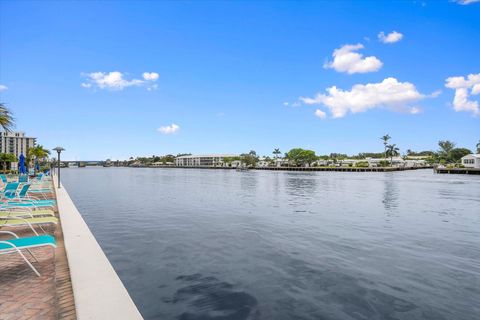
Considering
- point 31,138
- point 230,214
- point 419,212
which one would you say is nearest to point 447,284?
point 230,214

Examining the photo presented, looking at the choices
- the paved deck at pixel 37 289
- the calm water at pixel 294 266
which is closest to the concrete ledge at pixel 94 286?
the paved deck at pixel 37 289

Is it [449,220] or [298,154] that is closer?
[449,220]

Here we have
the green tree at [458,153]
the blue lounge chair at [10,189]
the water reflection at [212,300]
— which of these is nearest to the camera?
the water reflection at [212,300]

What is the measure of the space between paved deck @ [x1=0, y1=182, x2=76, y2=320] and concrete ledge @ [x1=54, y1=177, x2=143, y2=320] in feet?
0.47

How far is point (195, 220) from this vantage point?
1368 centimetres

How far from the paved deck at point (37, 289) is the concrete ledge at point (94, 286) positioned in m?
0.14

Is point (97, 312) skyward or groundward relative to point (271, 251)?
skyward

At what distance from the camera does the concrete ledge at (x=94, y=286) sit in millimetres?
3854

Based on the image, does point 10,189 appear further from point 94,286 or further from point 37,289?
point 94,286

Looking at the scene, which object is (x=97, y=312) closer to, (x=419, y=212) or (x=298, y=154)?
(x=419, y=212)

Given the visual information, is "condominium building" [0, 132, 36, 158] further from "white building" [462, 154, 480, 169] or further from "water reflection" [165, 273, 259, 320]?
"white building" [462, 154, 480, 169]

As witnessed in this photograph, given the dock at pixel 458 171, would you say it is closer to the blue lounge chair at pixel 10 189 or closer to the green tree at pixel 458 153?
the green tree at pixel 458 153

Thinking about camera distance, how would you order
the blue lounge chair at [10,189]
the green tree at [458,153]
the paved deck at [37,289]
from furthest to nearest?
the green tree at [458,153] < the blue lounge chair at [10,189] < the paved deck at [37,289]

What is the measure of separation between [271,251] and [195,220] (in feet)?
18.3
